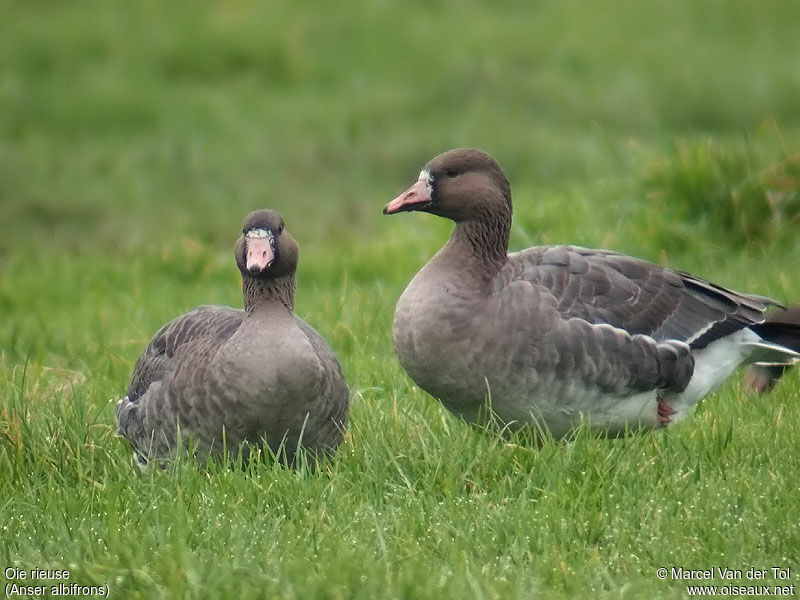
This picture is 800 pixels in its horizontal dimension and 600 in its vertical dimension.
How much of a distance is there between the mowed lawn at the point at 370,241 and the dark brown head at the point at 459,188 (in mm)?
909

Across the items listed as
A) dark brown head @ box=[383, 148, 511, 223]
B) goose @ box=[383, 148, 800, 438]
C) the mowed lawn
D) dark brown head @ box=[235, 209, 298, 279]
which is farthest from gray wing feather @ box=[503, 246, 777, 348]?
dark brown head @ box=[235, 209, 298, 279]

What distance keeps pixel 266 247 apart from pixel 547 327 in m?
Answer: 1.21

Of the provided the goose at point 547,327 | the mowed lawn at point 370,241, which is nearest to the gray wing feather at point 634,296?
the goose at point 547,327

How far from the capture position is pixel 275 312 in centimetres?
522

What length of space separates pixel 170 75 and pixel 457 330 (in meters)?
9.55

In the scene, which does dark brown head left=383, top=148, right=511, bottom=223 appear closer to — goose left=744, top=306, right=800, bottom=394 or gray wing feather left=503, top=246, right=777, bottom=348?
gray wing feather left=503, top=246, right=777, bottom=348

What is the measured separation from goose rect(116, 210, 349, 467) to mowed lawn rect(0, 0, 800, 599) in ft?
0.61

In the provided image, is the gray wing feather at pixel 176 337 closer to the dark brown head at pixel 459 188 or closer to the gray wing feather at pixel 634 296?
the dark brown head at pixel 459 188

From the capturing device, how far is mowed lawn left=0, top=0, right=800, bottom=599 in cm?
427

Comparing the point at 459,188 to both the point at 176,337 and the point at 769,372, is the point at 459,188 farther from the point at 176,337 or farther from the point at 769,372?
the point at 769,372

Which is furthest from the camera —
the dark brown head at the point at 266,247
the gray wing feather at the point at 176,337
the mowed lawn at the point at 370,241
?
the gray wing feather at the point at 176,337

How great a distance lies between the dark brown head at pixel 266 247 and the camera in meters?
5.20

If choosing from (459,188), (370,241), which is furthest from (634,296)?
(370,241)

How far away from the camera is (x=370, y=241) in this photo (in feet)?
32.9
